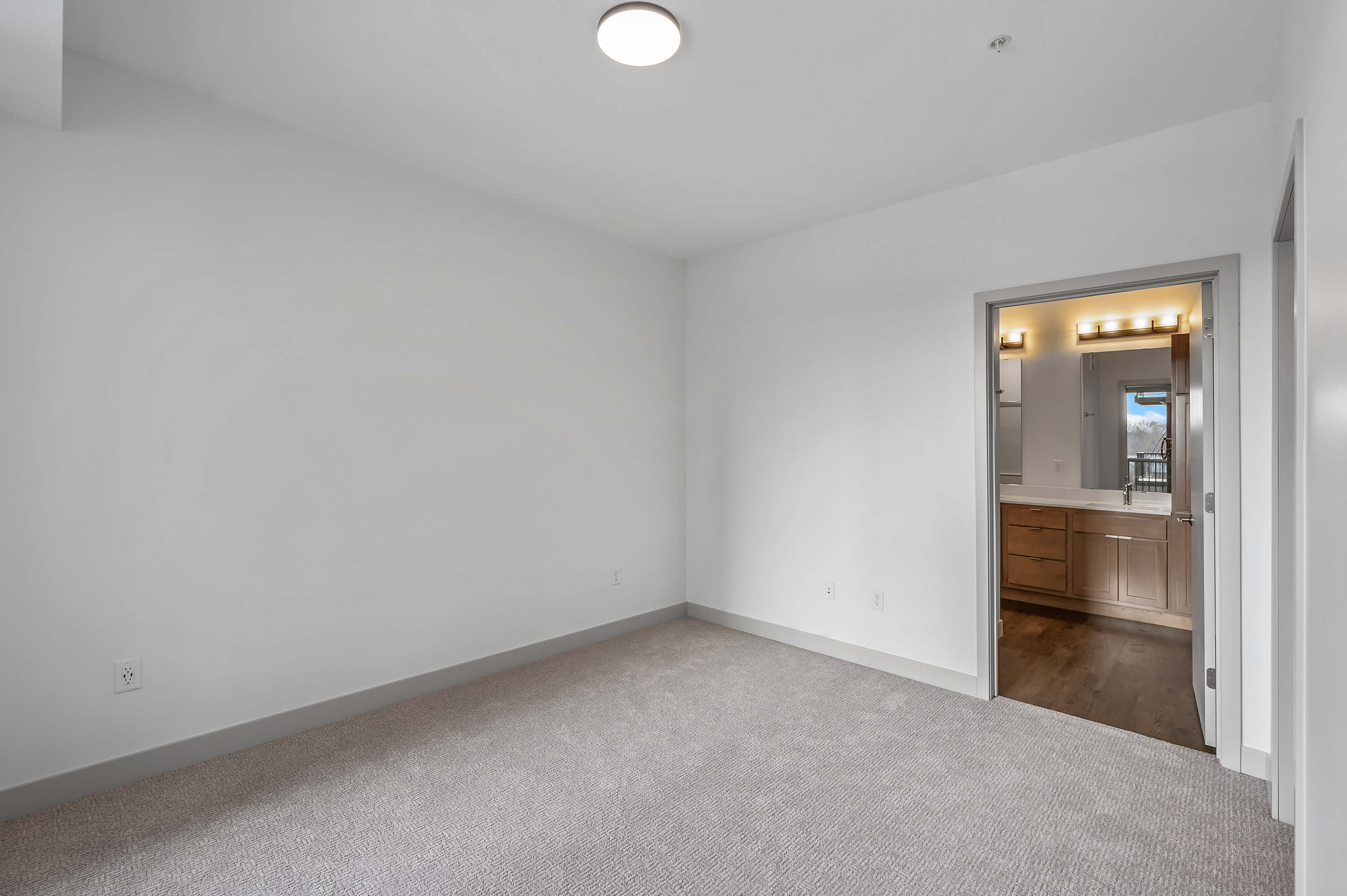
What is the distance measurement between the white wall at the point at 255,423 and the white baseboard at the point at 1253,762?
3224 mm

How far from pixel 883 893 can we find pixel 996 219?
3.01 meters

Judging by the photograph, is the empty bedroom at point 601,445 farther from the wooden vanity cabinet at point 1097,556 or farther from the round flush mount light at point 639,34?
the wooden vanity cabinet at point 1097,556

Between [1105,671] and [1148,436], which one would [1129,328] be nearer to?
[1148,436]

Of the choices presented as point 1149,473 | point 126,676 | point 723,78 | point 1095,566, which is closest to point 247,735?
point 126,676

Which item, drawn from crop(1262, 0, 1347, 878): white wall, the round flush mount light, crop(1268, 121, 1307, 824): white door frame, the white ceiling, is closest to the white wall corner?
the white ceiling

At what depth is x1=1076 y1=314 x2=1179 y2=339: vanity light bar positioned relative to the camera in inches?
186

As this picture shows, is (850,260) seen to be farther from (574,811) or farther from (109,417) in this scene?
(109,417)

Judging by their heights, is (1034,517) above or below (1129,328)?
below

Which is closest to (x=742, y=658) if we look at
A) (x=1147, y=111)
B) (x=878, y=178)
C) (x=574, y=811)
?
(x=574, y=811)

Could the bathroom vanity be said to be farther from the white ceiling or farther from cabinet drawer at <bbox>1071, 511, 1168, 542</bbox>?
the white ceiling

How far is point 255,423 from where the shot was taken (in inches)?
107

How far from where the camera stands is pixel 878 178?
329cm

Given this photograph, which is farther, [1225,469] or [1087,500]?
[1087,500]

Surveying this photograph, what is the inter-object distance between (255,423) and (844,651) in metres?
3.29
